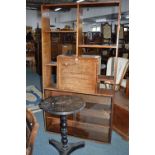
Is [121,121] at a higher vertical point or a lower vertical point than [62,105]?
lower

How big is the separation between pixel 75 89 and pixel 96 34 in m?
8.07

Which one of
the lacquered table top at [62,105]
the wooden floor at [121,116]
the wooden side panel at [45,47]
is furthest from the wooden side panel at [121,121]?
the wooden side panel at [45,47]

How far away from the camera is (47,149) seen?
8.84ft

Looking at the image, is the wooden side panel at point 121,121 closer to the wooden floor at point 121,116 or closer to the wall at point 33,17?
the wooden floor at point 121,116

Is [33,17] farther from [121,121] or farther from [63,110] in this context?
[63,110]

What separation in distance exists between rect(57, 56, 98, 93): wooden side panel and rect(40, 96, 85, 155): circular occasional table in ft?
0.58

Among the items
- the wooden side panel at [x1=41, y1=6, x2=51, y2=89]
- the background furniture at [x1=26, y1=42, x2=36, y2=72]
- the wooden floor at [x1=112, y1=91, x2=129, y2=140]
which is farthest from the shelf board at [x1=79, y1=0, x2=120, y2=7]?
the background furniture at [x1=26, y1=42, x2=36, y2=72]

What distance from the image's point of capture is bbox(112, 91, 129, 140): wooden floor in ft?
9.11

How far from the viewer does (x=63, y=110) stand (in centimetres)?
224

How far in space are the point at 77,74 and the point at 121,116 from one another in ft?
2.71

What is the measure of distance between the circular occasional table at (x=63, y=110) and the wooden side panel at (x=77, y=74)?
18 cm

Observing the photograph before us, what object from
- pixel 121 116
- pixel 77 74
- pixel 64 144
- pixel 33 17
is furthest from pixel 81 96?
pixel 33 17

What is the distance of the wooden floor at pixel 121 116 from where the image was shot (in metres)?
2.78
